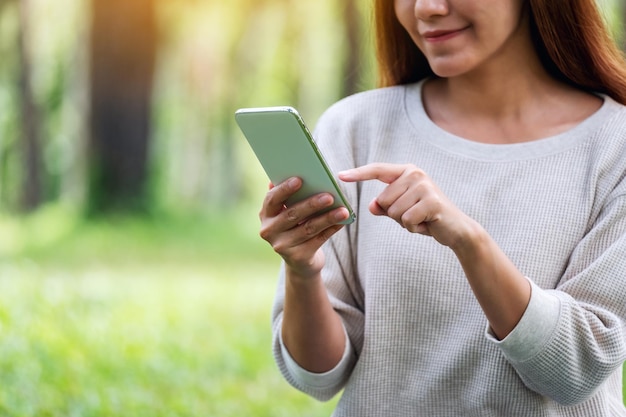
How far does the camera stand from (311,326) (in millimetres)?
2482

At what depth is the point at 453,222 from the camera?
2.09 metres

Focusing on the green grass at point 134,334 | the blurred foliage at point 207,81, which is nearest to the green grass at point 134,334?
the green grass at point 134,334

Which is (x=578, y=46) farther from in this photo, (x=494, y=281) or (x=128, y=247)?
(x=128, y=247)

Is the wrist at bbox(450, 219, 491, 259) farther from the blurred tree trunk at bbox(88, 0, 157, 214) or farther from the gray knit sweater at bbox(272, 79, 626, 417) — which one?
the blurred tree trunk at bbox(88, 0, 157, 214)

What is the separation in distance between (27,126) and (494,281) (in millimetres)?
13734

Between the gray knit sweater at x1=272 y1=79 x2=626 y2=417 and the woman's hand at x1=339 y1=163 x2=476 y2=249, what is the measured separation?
0.92 feet

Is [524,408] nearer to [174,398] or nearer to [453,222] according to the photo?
[453,222]

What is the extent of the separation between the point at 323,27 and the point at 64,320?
829 inches

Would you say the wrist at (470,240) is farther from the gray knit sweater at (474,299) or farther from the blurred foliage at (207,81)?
the blurred foliage at (207,81)

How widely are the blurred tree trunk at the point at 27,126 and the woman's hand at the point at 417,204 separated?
39.1 ft

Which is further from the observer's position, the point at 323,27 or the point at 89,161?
the point at 323,27

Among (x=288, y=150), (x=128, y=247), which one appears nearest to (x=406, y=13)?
(x=288, y=150)

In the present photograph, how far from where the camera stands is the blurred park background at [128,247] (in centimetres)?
478

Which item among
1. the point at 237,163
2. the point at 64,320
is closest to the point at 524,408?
the point at 64,320
